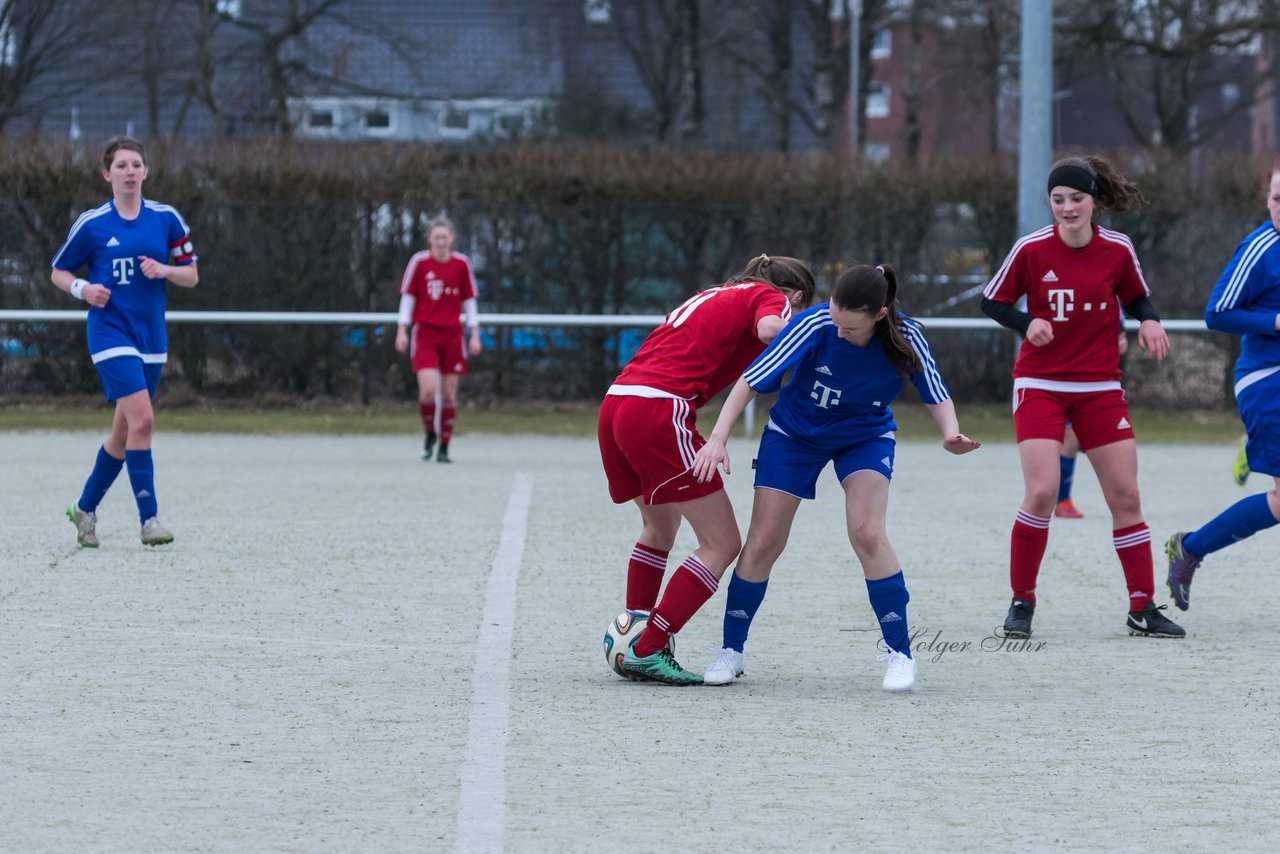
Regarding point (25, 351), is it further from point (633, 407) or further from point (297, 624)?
point (633, 407)

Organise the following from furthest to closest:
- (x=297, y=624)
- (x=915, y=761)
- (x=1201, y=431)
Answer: (x=1201, y=431), (x=297, y=624), (x=915, y=761)

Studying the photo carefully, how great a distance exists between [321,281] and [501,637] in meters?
13.0

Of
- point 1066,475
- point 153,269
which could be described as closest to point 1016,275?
point 1066,475

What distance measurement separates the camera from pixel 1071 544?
999 cm

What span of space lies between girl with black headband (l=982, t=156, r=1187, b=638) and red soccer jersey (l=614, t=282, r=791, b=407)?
1.43m

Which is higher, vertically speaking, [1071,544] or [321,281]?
[321,281]

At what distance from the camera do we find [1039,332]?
686cm

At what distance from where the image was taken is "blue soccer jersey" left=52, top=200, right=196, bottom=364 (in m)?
9.01

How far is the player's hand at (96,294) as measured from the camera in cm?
880

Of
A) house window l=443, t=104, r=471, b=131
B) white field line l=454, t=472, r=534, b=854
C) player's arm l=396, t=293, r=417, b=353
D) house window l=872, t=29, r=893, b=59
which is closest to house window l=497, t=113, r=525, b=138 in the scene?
house window l=443, t=104, r=471, b=131

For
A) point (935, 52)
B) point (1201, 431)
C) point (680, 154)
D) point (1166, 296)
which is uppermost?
point (935, 52)

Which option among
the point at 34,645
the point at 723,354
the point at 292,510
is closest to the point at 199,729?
the point at 34,645

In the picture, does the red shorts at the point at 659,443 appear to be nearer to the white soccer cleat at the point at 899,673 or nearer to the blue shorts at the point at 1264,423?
the white soccer cleat at the point at 899,673

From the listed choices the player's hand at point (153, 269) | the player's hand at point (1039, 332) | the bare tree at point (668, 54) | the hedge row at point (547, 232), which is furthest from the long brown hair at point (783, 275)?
the bare tree at point (668, 54)
